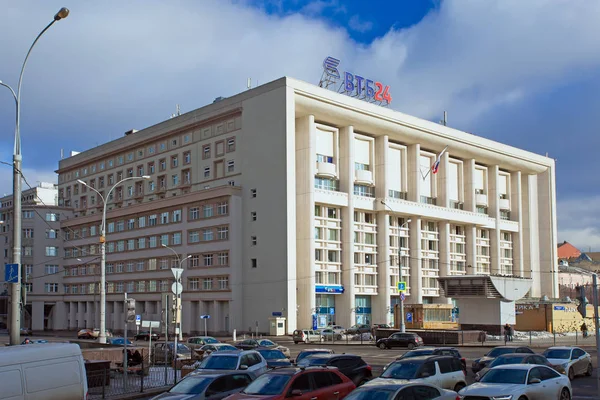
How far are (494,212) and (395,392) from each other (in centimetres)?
9124

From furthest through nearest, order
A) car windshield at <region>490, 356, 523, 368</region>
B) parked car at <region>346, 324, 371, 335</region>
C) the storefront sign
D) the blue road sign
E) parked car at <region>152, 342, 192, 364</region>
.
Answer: the storefront sign → parked car at <region>346, 324, 371, 335</region> → parked car at <region>152, 342, 192, 364</region> → car windshield at <region>490, 356, 523, 368</region> → the blue road sign

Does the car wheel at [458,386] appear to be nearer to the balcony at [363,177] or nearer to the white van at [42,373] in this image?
the white van at [42,373]

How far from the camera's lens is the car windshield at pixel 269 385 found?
16.0 meters

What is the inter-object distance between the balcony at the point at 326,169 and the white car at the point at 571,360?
50688mm

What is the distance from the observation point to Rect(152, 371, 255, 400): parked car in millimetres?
17406

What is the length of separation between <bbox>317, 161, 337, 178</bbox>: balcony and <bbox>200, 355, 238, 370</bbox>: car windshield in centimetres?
5429

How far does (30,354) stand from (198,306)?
64.0m

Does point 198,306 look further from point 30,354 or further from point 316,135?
point 30,354

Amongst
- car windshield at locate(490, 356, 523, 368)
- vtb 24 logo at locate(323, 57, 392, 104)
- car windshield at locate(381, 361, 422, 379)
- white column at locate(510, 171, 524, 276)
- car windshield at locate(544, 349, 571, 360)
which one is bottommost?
car windshield at locate(544, 349, 571, 360)

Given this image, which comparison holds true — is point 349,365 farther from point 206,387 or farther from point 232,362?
point 206,387

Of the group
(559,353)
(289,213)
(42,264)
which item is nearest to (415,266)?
(289,213)

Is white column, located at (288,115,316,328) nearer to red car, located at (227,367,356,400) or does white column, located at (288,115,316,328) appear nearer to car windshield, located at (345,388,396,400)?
red car, located at (227,367,356,400)

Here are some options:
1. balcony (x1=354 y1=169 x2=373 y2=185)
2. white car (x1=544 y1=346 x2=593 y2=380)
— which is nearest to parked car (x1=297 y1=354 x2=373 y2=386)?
white car (x1=544 y1=346 x2=593 y2=380)

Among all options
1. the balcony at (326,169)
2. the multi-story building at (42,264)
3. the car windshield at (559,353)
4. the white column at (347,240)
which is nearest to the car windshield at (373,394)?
the car windshield at (559,353)
